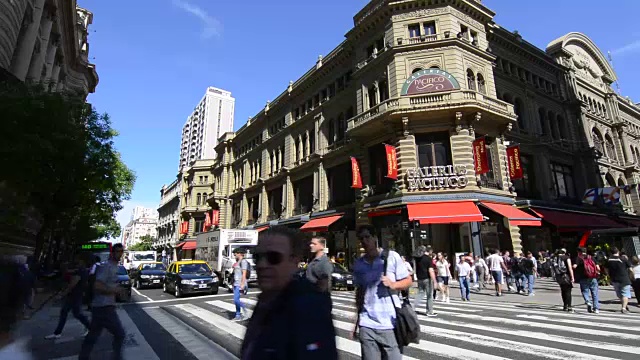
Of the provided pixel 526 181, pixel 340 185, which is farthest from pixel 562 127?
pixel 340 185

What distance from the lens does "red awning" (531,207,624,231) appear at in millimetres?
21894

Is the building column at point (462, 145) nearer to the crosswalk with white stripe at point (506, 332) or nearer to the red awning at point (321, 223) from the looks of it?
the red awning at point (321, 223)

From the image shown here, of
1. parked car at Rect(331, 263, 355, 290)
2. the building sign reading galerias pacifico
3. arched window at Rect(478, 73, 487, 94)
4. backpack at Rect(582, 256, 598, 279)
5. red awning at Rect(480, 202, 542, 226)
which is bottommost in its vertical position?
parked car at Rect(331, 263, 355, 290)

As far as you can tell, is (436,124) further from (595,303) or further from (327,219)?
(595,303)

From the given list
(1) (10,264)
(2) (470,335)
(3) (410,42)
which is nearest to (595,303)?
(2) (470,335)

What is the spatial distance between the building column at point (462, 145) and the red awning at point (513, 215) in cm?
166

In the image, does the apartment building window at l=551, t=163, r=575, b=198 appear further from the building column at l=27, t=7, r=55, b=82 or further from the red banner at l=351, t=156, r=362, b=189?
the building column at l=27, t=7, r=55, b=82

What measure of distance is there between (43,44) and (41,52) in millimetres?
672

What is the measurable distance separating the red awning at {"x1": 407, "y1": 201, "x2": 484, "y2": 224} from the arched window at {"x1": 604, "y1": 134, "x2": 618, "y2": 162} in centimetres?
2514

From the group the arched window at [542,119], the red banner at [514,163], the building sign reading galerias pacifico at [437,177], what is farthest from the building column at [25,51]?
the arched window at [542,119]

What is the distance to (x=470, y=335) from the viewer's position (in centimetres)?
730

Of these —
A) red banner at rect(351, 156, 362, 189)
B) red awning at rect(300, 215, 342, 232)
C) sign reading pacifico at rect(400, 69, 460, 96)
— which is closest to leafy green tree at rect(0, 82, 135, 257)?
red awning at rect(300, 215, 342, 232)

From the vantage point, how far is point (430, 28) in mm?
22844

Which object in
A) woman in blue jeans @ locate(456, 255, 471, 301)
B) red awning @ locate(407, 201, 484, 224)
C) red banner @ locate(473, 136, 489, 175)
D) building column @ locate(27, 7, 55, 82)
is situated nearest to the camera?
woman in blue jeans @ locate(456, 255, 471, 301)
